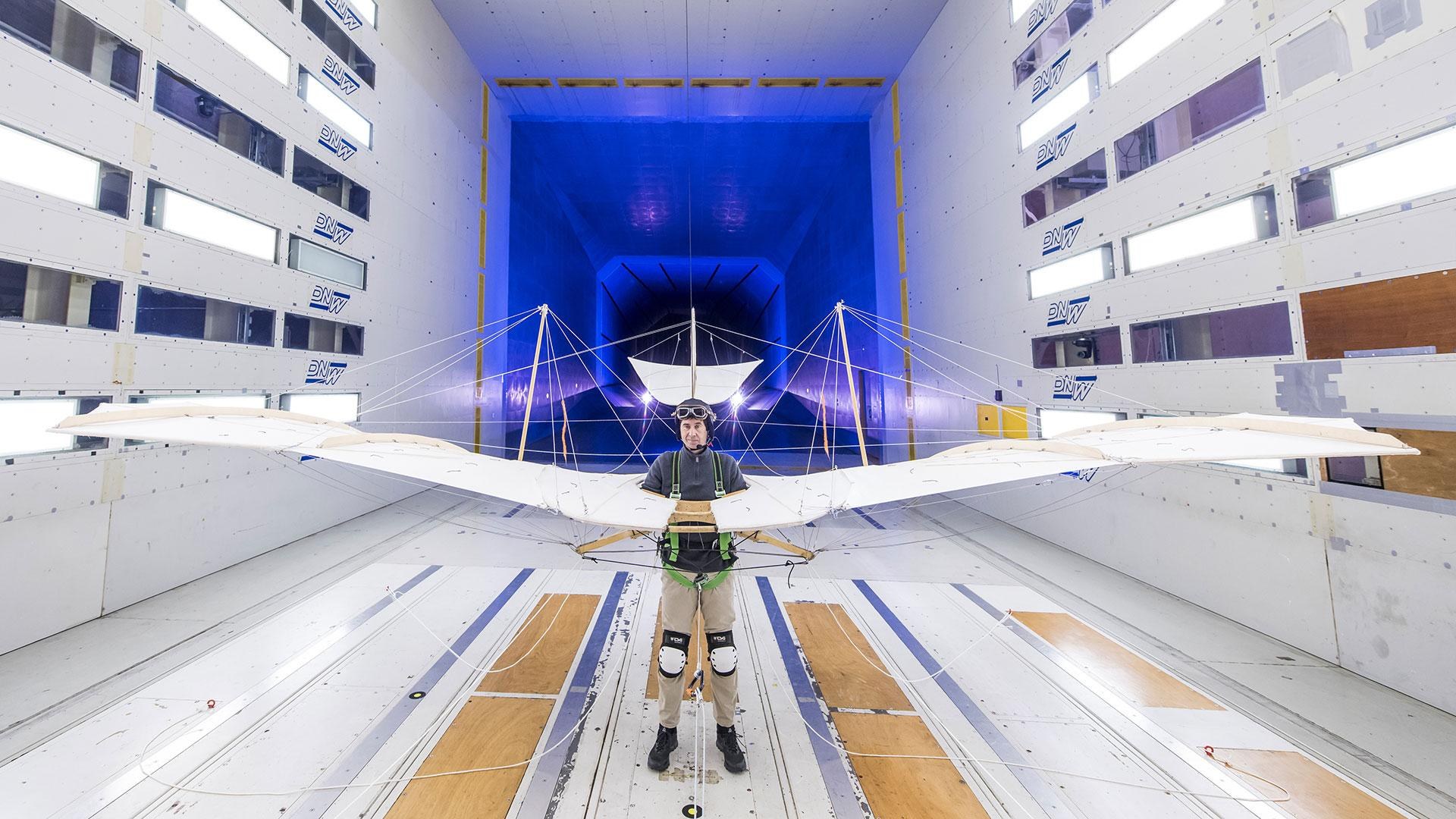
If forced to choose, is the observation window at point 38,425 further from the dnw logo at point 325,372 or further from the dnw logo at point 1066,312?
the dnw logo at point 1066,312

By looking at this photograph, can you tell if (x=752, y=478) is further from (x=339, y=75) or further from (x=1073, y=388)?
(x=339, y=75)

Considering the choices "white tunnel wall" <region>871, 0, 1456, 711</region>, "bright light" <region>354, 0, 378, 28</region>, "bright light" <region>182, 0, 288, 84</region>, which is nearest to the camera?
"white tunnel wall" <region>871, 0, 1456, 711</region>

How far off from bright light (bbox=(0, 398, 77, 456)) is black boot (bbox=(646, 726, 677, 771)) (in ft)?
17.4

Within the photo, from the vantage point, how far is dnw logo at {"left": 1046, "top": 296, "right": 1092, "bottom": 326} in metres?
5.68

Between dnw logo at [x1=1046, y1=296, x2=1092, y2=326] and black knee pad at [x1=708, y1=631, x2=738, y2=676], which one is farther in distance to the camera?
dnw logo at [x1=1046, y1=296, x2=1092, y2=326]

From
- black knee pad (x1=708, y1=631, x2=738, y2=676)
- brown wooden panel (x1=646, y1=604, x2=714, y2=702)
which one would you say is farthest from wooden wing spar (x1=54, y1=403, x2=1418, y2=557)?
brown wooden panel (x1=646, y1=604, x2=714, y2=702)

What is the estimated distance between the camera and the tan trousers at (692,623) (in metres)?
2.68

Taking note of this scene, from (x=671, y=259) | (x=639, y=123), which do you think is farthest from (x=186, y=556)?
(x=671, y=259)

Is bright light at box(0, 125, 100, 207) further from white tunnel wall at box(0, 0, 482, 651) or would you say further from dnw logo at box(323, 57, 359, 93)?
dnw logo at box(323, 57, 359, 93)

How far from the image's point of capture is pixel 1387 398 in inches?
131

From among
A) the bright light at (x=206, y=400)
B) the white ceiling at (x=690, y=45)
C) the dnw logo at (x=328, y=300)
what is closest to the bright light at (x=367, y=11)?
the white ceiling at (x=690, y=45)

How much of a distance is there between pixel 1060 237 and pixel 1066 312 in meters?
1.02

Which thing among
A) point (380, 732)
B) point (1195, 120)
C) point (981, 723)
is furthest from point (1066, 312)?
point (380, 732)

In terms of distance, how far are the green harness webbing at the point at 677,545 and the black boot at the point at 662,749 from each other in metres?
0.85
